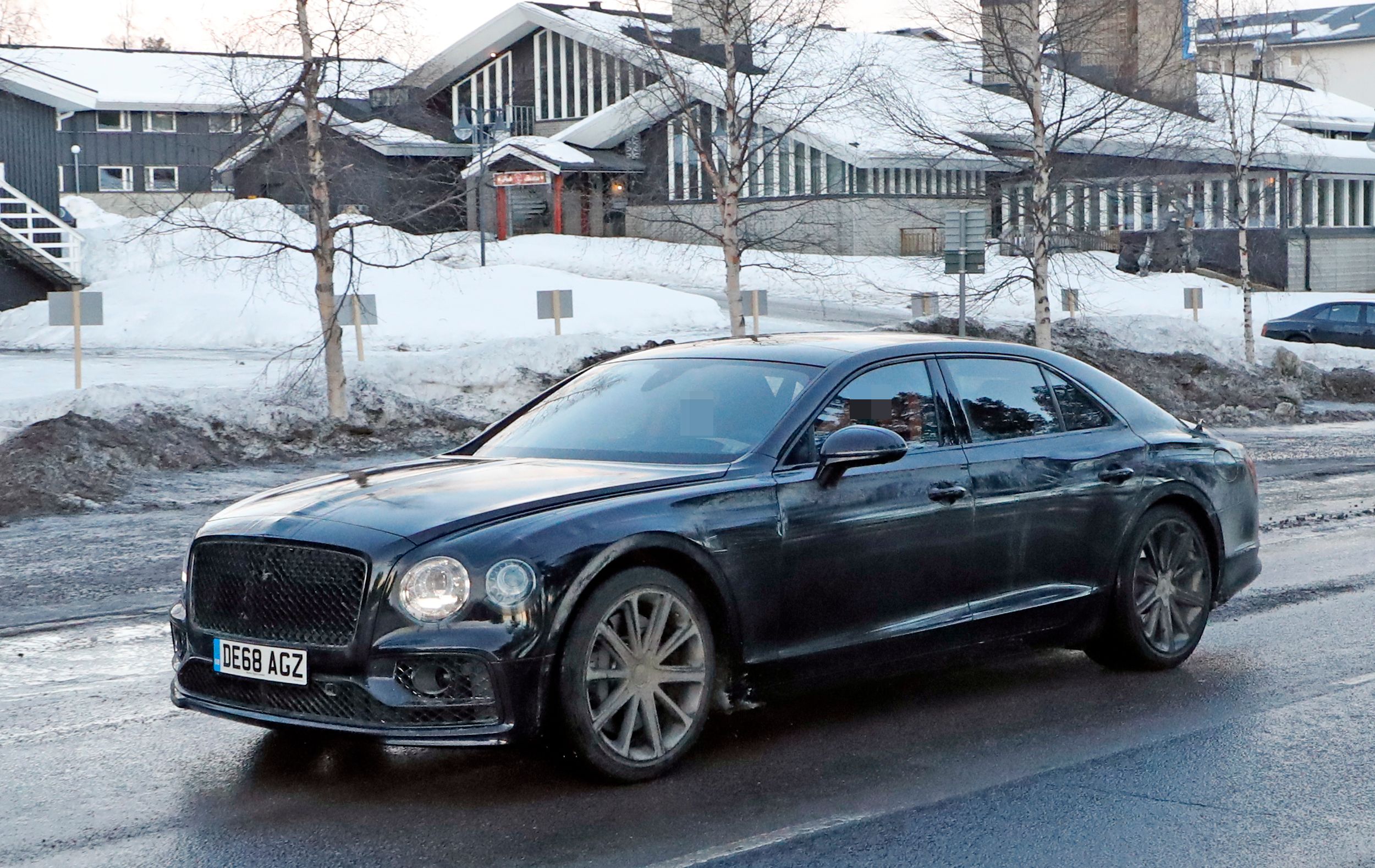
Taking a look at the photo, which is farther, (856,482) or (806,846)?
(856,482)

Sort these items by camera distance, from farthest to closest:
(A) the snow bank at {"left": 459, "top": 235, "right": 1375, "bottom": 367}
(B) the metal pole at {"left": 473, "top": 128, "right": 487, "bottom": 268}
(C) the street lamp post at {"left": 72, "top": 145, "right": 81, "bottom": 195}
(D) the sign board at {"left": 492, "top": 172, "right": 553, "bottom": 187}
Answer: (C) the street lamp post at {"left": 72, "top": 145, "right": 81, "bottom": 195}
(D) the sign board at {"left": 492, "top": 172, "right": 553, "bottom": 187}
(B) the metal pole at {"left": 473, "top": 128, "right": 487, "bottom": 268}
(A) the snow bank at {"left": 459, "top": 235, "right": 1375, "bottom": 367}

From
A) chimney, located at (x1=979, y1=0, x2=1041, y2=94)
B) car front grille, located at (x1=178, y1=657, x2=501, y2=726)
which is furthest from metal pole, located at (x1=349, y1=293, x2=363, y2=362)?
car front grille, located at (x1=178, y1=657, x2=501, y2=726)

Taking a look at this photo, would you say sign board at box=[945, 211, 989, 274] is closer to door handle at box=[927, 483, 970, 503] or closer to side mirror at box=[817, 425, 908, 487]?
door handle at box=[927, 483, 970, 503]

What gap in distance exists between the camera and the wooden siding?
3762 centimetres

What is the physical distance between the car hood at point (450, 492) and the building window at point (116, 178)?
2548 inches

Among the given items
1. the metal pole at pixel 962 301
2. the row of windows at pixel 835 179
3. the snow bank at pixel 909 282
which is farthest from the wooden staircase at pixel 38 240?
the row of windows at pixel 835 179

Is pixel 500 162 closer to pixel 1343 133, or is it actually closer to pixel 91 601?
pixel 1343 133

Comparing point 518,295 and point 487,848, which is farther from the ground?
point 518,295

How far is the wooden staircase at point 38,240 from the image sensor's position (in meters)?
35.4

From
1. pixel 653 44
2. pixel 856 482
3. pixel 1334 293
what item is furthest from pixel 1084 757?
pixel 1334 293

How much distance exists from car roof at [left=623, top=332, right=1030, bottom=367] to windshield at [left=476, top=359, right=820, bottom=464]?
74 millimetres

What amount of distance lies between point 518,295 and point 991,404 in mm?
31347

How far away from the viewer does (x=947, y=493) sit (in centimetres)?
634

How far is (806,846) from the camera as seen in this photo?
484 cm
